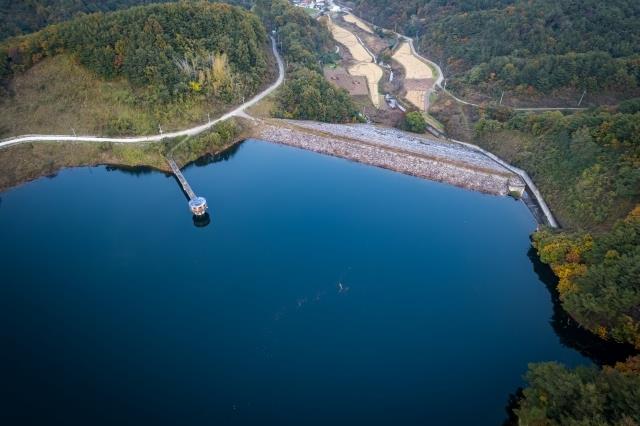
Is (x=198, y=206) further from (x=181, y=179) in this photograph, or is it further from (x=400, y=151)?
(x=400, y=151)

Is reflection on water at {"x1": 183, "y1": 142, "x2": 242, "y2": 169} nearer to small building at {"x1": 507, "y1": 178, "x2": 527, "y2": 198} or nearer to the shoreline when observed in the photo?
the shoreline

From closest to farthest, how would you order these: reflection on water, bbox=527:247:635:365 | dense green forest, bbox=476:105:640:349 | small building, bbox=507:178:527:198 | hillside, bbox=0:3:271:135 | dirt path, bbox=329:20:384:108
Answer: reflection on water, bbox=527:247:635:365 < dense green forest, bbox=476:105:640:349 < small building, bbox=507:178:527:198 < hillside, bbox=0:3:271:135 < dirt path, bbox=329:20:384:108

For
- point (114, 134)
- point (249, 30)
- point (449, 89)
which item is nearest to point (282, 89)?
point (249, 30)

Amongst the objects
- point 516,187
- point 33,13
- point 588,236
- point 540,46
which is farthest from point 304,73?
point 33,13

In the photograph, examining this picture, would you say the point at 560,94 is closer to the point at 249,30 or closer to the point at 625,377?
the point at 249,30

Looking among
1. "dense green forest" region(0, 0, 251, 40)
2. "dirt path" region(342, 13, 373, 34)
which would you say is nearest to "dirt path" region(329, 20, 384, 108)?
"dirt path" region(342, 13, 373, 34)

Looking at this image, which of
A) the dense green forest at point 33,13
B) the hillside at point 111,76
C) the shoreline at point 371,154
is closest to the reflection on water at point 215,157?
the shoreline at point 371,154
